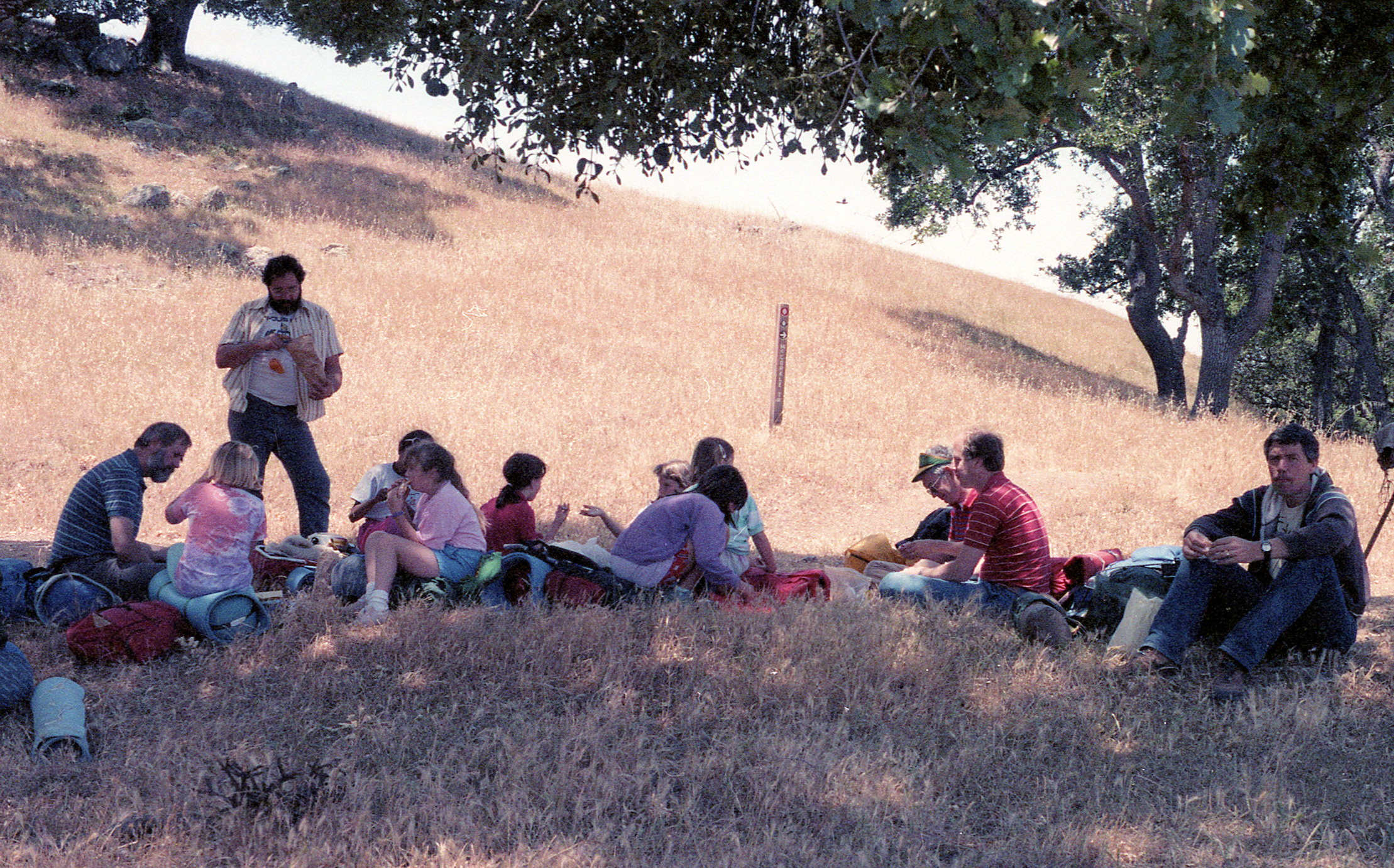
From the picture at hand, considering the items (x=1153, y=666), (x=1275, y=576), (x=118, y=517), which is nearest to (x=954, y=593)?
(x=1153, y=666)

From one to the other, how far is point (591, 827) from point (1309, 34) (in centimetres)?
701

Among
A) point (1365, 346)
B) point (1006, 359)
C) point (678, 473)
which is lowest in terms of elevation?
point (678, 473)

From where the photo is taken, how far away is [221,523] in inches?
208

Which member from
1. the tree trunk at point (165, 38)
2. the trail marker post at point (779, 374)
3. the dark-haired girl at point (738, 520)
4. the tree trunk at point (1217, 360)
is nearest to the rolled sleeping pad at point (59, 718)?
the dark-haired girl at point (738, 520)

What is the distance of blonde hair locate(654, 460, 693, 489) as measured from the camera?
6.97 m

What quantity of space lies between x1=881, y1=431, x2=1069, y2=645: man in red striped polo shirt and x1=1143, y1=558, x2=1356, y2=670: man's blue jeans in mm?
621

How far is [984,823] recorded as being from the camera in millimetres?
3844

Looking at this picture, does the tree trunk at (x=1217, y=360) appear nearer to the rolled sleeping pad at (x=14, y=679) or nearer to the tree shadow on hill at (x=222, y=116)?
the rolled sleeping pad at (x=14, y=679)

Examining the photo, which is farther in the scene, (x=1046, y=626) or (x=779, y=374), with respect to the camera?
(x=779, y=374)

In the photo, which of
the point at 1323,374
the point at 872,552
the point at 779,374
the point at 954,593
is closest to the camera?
the point at 954,593

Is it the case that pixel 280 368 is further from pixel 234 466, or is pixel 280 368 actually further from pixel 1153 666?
pixel 1153 666

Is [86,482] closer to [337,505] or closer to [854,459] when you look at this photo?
[337,505]

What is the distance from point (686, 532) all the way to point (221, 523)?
8.06 ft

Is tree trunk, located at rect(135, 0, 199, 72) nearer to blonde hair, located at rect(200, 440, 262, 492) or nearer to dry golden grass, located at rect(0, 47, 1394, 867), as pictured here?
dry golden grass, located at rect(0, 47, 1394, 867)
